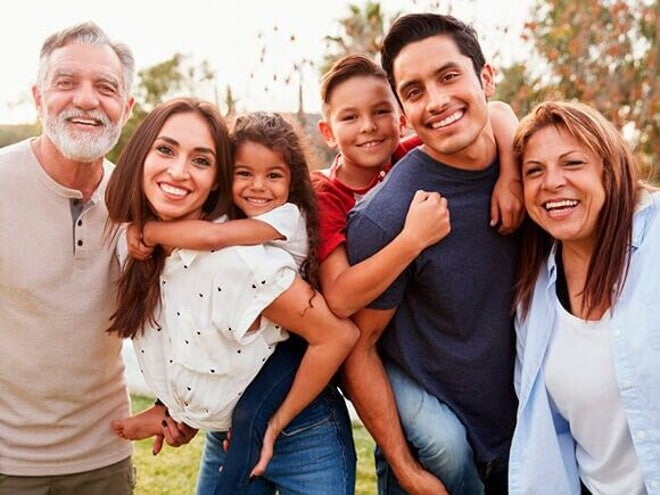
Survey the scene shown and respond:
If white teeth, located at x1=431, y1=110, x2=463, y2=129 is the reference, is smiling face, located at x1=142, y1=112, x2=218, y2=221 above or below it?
below

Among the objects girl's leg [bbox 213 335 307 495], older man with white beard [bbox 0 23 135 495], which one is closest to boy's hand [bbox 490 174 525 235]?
girl's leg [bbox 213 335 307 495]

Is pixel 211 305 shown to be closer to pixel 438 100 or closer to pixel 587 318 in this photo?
pixel 438 100

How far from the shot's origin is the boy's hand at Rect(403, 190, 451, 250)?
8.95ft

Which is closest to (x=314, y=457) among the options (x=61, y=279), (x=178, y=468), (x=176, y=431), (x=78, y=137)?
(x=176, y=431)

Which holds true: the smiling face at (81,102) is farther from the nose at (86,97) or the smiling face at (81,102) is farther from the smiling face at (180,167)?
the smiling face at (180,167)

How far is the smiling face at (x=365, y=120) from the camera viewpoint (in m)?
3.23

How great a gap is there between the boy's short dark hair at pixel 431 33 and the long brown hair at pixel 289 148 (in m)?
0.48

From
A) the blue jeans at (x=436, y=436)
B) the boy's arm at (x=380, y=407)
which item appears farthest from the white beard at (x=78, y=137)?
the blue jeans at (x=436, y=436)

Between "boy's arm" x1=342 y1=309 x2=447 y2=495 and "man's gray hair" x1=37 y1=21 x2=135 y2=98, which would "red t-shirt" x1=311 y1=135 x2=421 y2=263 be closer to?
"boy's arm" x1=342 y1=309 x2=447 y2=495

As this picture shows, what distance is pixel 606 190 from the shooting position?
267 cm

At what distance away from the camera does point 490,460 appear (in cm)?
298

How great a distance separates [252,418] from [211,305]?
41 cm

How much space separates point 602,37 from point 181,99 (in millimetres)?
6556

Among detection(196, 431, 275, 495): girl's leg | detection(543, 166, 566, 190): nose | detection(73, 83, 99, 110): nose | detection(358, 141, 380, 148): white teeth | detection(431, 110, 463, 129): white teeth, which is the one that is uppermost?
detection(73, 83, 99, 110): nose
